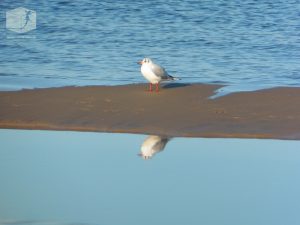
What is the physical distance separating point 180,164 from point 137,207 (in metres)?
1.49

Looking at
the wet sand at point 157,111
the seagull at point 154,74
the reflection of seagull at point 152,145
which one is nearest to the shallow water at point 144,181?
the reflection of seagull at point 152,145

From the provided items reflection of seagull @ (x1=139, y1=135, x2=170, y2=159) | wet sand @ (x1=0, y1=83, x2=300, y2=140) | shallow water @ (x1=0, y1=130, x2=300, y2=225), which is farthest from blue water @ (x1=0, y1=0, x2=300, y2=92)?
shallow water @ (x1=0, y1=130, x2=300, y2=225)

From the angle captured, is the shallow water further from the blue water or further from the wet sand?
the blue water

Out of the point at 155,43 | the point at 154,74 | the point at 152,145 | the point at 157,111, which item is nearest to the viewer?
the point at 152,145

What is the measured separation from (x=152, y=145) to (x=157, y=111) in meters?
1.79

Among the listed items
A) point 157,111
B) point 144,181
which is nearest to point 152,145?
point 144,181

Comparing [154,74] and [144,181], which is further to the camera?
[154,74]

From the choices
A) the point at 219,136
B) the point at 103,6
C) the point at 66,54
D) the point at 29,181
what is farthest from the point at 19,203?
the point at 103,6

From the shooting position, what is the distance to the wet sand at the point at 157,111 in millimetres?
10344

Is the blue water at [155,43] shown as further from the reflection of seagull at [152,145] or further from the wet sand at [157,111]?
the reflection of seagull at [152,145]

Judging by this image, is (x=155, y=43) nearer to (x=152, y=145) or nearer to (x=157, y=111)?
(x=157, y=111)

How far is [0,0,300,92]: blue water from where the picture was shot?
14891 millimetres

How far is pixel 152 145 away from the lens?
946cm

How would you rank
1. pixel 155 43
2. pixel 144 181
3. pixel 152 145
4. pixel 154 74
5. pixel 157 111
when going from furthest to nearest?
1. pixel 155 43
2. pixel 154 74
3. pixel 157 111
4. pixel 152 145
5. pixel 144 181
